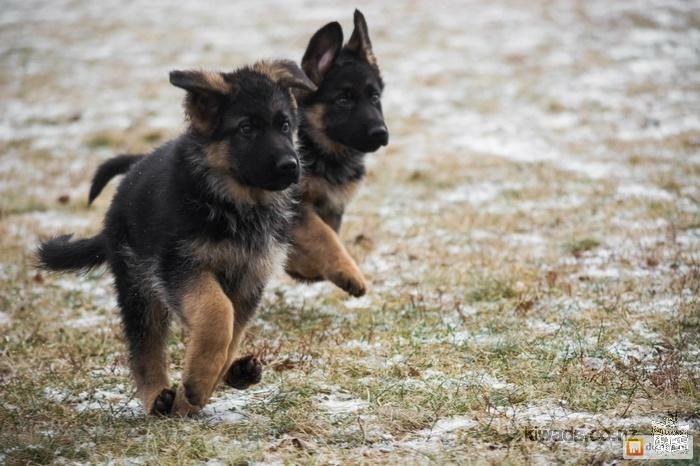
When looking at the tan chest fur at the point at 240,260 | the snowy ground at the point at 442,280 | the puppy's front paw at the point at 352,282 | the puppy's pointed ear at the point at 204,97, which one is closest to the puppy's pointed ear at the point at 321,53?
the puppy's front paw at the point at 352,282

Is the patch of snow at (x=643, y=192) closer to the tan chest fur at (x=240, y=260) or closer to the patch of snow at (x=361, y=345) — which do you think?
the patch of snow at (x=361, y=345)

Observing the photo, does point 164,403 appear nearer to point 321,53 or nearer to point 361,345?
point 361,345

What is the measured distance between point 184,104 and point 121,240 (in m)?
0.81

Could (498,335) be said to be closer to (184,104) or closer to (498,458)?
(498,458)

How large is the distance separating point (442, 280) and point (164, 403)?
280 centimetres

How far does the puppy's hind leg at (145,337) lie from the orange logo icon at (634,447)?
2.16 meters

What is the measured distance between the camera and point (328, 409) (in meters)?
3.72

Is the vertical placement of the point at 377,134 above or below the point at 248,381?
above

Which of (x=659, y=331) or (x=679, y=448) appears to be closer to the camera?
(x=679, y=448)

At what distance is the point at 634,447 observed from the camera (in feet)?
10.1

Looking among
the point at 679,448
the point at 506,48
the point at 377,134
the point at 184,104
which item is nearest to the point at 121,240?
the point at 184,104

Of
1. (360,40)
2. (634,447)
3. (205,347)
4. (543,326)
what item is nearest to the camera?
(634,447)

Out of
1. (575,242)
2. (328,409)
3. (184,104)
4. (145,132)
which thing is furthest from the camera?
(145,132)

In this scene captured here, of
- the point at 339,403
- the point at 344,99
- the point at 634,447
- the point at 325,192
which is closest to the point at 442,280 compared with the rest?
the point at 325,192
